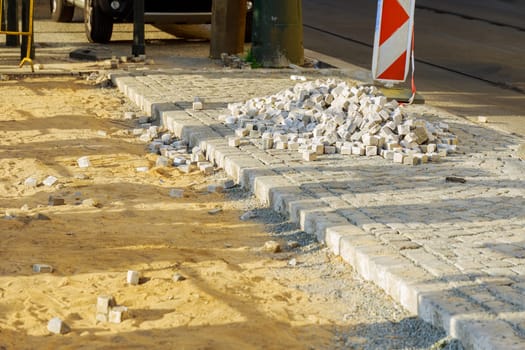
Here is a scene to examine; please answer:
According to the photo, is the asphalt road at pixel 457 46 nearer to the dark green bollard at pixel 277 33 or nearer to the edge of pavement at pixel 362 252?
the dark green bollard at pixel 277 33

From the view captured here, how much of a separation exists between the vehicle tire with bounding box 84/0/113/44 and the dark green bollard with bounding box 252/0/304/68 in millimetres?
2989

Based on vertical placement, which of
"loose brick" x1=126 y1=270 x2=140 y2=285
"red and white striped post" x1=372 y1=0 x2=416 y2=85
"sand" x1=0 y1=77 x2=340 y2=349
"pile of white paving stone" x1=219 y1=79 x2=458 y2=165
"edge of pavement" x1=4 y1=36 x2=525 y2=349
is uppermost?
"red and white striped post" x1=372 y1=0 x2=416 y2=85

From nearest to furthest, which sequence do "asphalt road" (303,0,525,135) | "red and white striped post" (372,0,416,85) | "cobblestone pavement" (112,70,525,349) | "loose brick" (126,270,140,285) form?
"cobblestone pavement" (112,70,525,349) < "loose brick" (126,270,140,285) < "red and white striped post" (372,0,416,85) < "asphalt road" (303,0,525,135)

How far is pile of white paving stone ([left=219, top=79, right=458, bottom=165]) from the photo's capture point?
378 inches

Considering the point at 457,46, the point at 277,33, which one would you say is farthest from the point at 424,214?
the point at 457,46

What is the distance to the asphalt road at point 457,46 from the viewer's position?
13.4 m

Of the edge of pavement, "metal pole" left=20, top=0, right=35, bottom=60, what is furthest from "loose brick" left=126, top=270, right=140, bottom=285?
"metal pole" left=20, top=0, right=35, bottom=60

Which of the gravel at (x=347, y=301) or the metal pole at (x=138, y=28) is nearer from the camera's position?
the gravel at (x=347, y=301)

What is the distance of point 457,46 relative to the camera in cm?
1827

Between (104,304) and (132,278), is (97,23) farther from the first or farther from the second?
(104,304)

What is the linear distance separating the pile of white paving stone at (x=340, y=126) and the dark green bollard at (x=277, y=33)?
3358mm

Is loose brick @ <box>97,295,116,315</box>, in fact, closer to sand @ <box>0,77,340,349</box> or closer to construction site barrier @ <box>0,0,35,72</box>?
sand @ <box>0,77,340,349</box>

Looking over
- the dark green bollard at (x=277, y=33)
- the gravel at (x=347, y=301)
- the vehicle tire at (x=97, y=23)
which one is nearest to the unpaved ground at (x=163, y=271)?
the gravel at (x=347, y=301)

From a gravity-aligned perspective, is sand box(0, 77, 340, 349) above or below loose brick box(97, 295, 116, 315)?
below
